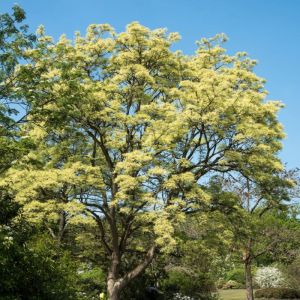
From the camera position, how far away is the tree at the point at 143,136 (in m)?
19.4

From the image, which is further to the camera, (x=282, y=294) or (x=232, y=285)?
(x=232, y=285)

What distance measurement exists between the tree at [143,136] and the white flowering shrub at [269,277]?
2525 centimetres

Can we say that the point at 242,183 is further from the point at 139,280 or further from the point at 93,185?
the point at 93,185

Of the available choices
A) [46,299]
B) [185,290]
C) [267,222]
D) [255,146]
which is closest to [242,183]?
[267,222]

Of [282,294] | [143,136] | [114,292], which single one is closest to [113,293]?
[114,292]

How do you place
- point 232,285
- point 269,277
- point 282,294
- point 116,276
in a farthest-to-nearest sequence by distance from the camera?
point 232,285, point 269,277, point 282,294, point 116,276

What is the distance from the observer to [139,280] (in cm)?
2503

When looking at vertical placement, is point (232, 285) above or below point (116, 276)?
above

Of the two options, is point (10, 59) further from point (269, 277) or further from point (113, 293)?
point (269, 277)

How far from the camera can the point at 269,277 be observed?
151ft

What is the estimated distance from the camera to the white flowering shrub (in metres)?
44.4

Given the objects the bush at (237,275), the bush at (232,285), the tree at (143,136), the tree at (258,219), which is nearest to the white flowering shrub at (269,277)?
the bush at (232,285)

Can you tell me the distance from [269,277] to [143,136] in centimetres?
3121

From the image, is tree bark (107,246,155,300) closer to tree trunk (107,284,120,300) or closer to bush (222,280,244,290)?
tree trunk (107,284,120,300)
